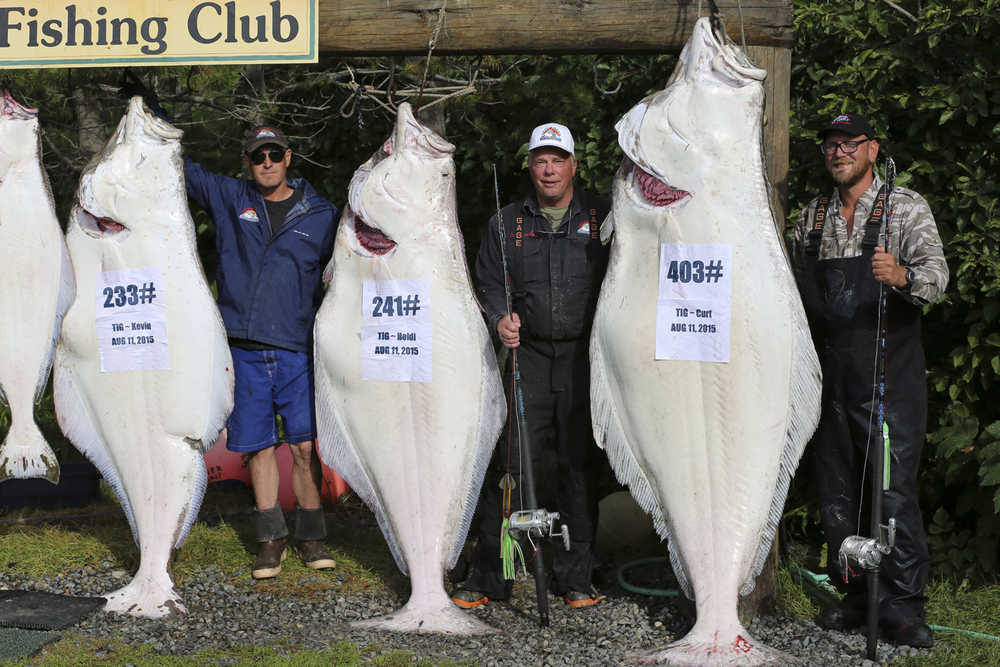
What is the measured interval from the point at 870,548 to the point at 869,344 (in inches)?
Answer: 30.6

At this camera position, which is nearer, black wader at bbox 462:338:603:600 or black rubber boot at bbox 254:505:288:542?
black wader at bbox 462:338:603:600

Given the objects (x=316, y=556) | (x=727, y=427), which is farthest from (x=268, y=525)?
(x=727, y=427)

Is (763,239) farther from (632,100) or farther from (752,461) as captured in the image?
(632,100)

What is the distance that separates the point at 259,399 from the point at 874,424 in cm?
265

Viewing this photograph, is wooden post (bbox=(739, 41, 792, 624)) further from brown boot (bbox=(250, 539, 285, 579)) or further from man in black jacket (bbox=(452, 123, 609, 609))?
brown boot (bbox=(250, 539, 285, 579))

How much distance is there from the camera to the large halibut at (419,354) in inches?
161

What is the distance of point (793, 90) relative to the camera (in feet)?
17.2

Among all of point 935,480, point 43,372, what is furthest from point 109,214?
point 935,480

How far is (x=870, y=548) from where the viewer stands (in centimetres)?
361

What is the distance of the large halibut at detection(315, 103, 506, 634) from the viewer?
410 cm

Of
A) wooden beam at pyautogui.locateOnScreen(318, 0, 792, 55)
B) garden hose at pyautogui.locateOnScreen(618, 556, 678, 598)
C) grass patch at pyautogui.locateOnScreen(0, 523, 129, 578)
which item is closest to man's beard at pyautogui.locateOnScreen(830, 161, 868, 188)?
wooden beam at pyautogui.locateOnScreen(318, 0, 792, 55)

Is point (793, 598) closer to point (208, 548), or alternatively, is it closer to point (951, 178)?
point (951, 178)

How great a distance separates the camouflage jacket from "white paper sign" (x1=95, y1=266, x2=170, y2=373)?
2.76m

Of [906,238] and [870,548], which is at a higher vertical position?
[906,238]
